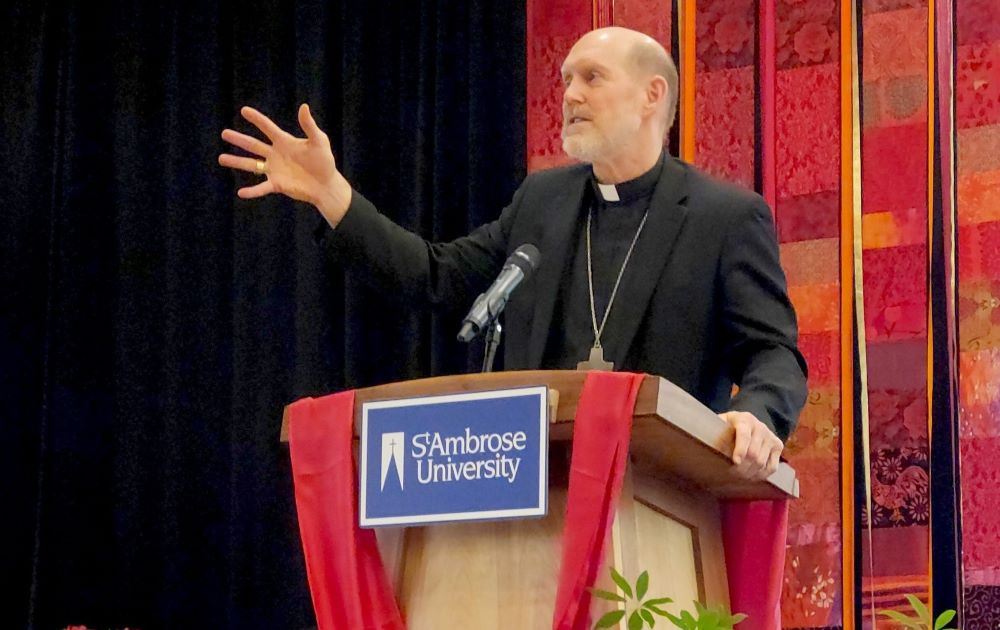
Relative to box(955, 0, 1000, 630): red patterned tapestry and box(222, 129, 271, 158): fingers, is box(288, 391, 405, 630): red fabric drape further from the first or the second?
box(955, 0, 1000, 630): red patterned tapestry

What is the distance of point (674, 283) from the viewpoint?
2041 millimetres

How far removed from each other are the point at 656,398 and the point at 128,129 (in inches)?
111

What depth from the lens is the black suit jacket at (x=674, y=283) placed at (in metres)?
2.01

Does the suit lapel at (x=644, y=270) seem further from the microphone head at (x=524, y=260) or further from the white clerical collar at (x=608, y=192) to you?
the microphone head at (x=524, y=260)

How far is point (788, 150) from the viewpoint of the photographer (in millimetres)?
3232

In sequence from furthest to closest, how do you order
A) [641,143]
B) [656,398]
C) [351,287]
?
1. [351,287]
2. [641,143]
3. [656,398]

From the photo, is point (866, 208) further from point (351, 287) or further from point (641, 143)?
point (351, 287)

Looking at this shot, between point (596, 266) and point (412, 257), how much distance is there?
0.28 m

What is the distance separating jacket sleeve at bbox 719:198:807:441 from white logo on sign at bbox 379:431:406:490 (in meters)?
0.47

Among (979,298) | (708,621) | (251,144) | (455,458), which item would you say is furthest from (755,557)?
(979,298)

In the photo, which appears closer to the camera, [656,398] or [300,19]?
[656,398]

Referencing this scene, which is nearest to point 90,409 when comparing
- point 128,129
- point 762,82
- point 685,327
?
point 128,129

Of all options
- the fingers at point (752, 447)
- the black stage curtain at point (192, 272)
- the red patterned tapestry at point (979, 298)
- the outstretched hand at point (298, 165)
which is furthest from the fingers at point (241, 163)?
the red patterned tapestry at point (979, 298)

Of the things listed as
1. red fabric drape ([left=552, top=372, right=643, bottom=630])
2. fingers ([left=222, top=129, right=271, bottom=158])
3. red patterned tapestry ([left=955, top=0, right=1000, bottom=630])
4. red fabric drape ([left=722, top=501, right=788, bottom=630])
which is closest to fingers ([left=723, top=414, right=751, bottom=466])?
red fabric drape ([left=552, top=372, right=643, bottom=630])
